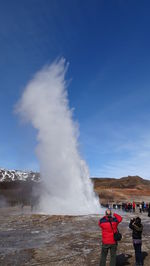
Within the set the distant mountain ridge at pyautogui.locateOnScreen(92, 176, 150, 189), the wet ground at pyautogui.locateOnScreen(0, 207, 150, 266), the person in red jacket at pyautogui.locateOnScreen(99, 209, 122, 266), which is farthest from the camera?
the distant mountain ridge at pyautogui.locateOnScreen(92, 176, 150, 189)

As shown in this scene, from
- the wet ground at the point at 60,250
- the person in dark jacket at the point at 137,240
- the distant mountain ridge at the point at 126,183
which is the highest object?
the distant mountain ridge at the point at 126,183

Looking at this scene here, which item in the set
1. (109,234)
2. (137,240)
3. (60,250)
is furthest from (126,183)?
(109,234)

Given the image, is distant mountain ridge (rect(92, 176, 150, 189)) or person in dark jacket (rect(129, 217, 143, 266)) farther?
distant mountain ridge (rect(92, 176, 150, 189))

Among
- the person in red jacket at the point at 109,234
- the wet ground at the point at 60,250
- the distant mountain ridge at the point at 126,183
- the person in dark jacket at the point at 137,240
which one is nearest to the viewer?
the person in red jacket at the point at 109,234

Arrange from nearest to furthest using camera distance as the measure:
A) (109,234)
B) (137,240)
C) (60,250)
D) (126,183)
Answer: (109,234) < (137,240) < (60,250) < (126,183)

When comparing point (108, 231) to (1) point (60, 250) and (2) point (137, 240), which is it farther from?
(1) point (60, 250)

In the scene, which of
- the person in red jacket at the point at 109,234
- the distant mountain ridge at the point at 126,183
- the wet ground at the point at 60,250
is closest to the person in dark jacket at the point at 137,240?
the wet ground at the point at 60,250

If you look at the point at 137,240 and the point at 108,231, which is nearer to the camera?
the point at 108,231

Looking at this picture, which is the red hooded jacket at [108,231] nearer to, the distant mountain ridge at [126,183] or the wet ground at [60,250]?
the wet ground at [60,250]

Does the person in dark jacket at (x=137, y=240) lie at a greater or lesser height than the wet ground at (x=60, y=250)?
greater

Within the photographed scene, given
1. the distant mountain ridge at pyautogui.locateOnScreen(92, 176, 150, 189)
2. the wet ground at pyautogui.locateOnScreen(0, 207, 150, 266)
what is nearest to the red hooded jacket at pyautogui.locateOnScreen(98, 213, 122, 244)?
the wet ground at pyautogui.locateOnScreen(0, 207, 150, 266)

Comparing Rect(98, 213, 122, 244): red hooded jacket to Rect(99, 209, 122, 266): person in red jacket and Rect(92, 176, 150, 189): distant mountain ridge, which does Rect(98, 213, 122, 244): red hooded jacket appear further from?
Rect(92, 176, 150, 189): distant mountain ridge

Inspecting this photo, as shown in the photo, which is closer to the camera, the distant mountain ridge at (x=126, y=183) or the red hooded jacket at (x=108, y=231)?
the red hooded jacket at (x=108, y=231)

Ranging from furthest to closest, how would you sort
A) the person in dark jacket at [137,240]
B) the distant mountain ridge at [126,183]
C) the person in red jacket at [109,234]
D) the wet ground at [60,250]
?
the distant mountain ridge at [126,183], the wet ground at [60,250], the person in dark jacket at [137,240], the person in red jacket at [109,234]
